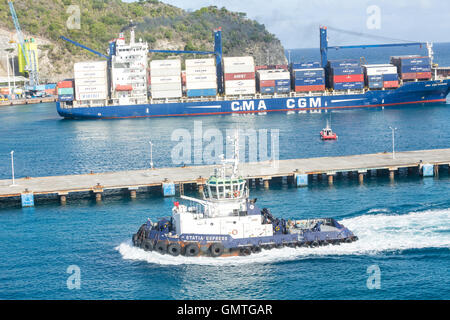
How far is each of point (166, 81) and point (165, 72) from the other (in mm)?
2211

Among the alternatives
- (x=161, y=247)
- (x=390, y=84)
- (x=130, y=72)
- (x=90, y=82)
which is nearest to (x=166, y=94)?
(x=130, y=72)

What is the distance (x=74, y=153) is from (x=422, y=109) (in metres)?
83.2

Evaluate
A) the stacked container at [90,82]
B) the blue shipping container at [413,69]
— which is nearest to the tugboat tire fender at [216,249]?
the stacked container at [90,82]

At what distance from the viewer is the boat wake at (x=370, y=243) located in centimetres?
4538

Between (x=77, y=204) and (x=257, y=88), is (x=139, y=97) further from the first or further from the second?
(x=77, y=204)

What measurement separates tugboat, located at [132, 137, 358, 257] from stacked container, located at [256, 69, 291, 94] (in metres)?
106

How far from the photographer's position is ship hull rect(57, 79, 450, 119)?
149 m

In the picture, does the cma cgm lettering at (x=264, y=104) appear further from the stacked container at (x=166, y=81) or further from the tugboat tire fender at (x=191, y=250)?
the tugboat tire fender at (x=191, y=250)

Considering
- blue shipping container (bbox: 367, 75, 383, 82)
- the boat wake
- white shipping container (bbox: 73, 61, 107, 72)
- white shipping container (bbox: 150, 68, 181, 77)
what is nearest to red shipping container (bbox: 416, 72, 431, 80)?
blue shipping container (bbox: 367, 75, 383, 82)

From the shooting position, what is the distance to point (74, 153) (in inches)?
3868

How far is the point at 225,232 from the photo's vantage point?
46.2m
